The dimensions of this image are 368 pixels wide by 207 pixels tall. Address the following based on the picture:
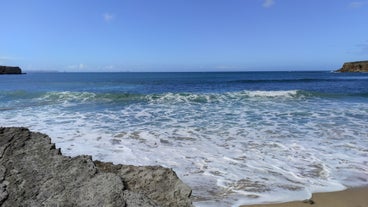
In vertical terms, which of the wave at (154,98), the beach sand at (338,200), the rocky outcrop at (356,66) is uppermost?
the rocky outcrop at (356,66)

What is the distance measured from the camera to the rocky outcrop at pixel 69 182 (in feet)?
7.46

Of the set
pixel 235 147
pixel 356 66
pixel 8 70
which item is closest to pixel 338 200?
pixel 235 147

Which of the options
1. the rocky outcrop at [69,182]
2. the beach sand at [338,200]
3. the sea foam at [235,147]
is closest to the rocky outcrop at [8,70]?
the sea foam at [235,147]

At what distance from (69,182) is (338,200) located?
3409mm

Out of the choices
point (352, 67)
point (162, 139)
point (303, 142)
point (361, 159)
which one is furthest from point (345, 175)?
point (352, 67)

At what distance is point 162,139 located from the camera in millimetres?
7527

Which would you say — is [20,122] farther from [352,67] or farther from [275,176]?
[352,67]

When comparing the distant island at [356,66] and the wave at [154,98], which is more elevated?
the distant island at [356,66]

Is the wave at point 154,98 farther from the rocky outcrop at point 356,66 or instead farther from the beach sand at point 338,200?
the rocky outcrop at point 356,66

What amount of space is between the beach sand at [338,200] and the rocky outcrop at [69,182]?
1.83 m

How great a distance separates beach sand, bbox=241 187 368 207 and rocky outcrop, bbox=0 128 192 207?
183 cm

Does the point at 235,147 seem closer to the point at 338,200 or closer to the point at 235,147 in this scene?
the point at 235,147

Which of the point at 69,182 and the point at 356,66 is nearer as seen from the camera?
the point at 69,182

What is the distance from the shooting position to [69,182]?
2.42 m
